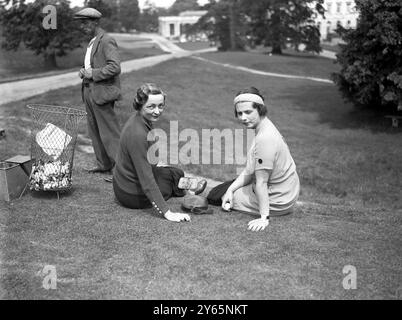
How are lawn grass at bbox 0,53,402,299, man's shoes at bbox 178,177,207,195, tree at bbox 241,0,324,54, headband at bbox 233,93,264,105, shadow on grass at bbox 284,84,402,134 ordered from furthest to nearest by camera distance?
tree at bbox 241,0,324,54 < shadow on grass at bbox 284,84,402,134 < man's shoes at bbox 178,177,207,195 < headband at bbox 233,93,264,105 < lawn grass at bbox 0,53,402,299

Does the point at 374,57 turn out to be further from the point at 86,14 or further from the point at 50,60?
the point at 50,60

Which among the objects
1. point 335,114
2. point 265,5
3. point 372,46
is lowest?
point 335,114

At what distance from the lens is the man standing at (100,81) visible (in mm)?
7088

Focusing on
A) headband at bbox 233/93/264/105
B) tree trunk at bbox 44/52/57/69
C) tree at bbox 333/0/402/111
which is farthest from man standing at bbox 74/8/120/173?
tree trunk at bbox 44/52/57/69

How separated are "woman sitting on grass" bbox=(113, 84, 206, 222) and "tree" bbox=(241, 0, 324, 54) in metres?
44.9

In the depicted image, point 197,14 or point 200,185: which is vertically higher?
point 197,14

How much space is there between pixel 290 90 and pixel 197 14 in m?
94.2

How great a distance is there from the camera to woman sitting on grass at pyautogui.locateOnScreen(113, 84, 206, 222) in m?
5.38

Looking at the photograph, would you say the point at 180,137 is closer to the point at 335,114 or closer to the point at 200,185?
the point at 200,185

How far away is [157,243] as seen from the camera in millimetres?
4867

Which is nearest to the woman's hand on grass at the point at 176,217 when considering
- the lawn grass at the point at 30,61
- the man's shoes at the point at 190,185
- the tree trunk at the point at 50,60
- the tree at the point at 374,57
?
the man's shoes at the point at 190,185

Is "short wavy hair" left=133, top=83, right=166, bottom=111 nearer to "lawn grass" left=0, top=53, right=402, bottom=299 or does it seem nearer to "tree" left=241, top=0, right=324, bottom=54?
"lawn grass" left=0, top=53, right=402, bottom=299

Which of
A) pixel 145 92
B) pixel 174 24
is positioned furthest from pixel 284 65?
pixel 174 24

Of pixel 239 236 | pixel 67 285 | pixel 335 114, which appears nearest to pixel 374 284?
pixel 239 236
